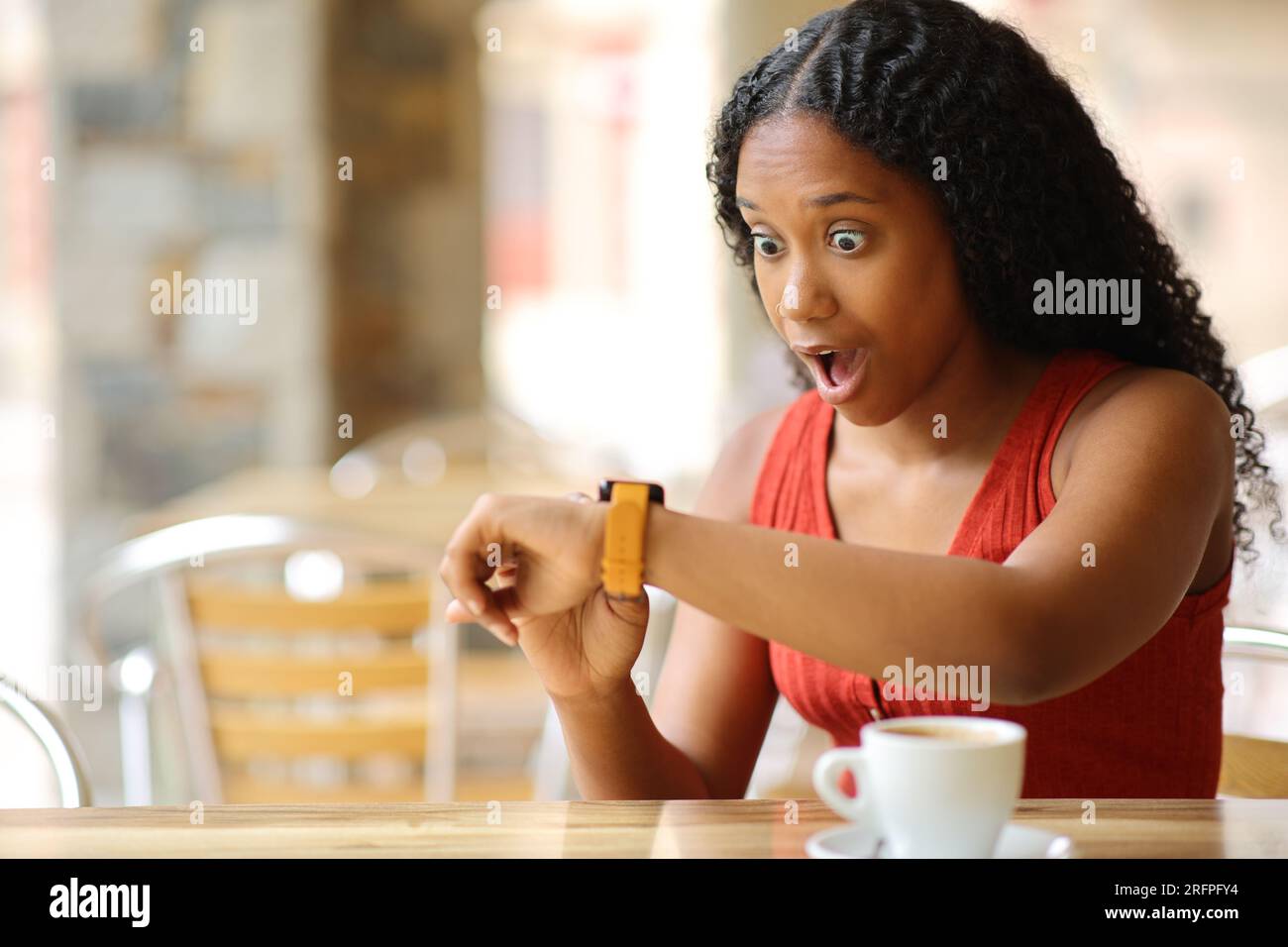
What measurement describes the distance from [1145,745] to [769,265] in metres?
0.48

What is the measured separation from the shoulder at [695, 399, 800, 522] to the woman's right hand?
0.31 m

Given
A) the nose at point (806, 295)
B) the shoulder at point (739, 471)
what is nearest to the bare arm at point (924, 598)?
the nose at point (806, 295)

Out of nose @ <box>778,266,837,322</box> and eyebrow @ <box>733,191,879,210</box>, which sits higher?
eyebrow @ <box>733,191,879,210</box>

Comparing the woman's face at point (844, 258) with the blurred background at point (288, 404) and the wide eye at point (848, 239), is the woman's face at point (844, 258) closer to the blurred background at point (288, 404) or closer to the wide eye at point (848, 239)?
the wide eye at point (848, 239)

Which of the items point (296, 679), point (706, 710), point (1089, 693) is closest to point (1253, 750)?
point (1089, 693)

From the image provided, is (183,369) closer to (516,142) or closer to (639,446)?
(639,446)

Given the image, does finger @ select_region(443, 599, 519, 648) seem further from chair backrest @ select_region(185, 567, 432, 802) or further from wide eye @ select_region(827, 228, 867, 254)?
chair backrest @ select_region(185, 567, 432, 802)

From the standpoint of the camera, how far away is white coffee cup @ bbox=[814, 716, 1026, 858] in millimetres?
755

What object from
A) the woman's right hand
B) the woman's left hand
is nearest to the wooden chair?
the woman's right hand

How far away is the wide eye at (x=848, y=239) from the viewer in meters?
1.07

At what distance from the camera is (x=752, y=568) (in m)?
0.89

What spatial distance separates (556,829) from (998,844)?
0.26m

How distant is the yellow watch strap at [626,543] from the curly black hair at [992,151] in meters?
0.35
